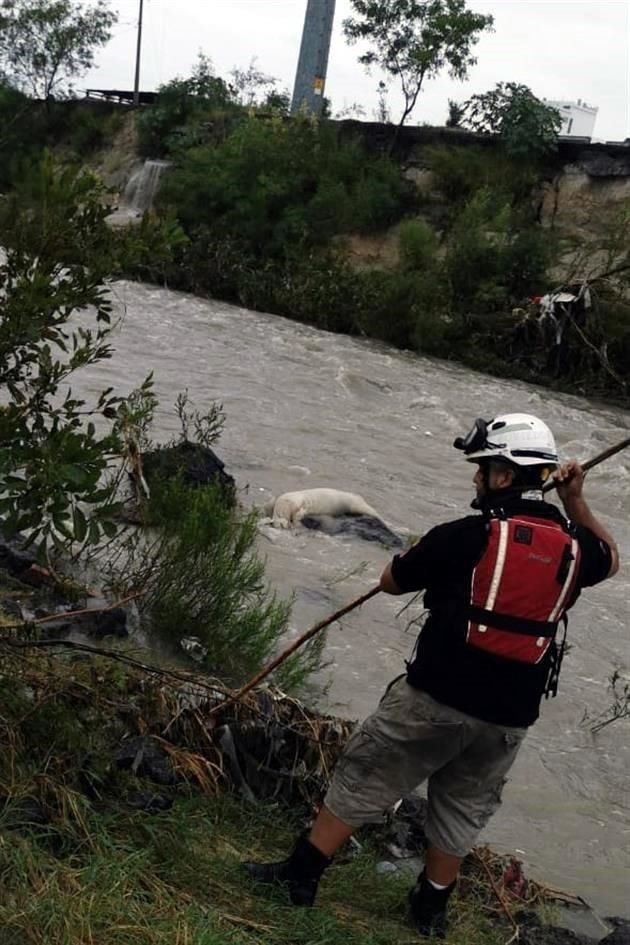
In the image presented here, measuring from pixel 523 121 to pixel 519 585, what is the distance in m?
25.5

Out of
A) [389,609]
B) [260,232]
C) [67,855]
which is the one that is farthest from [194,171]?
[67,855]

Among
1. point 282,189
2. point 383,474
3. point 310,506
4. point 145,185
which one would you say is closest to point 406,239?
point 282,189

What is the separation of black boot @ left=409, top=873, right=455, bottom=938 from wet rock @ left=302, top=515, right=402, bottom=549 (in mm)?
5582

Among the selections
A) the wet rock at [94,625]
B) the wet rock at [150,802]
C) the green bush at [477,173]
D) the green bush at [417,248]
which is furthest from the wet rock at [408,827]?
the green bush at [477,173]

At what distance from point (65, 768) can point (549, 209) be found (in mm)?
24811

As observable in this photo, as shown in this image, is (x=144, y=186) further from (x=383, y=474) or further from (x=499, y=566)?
(x=499, y=566)

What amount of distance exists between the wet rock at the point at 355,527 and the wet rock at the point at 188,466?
0.71 metres

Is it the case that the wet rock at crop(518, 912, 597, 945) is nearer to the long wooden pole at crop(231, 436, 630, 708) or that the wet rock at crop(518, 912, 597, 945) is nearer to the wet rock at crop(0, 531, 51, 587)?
the long wooden pole at crop(231, 436, 630, 708)

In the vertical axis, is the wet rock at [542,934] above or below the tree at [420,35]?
below

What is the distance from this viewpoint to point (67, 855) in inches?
136

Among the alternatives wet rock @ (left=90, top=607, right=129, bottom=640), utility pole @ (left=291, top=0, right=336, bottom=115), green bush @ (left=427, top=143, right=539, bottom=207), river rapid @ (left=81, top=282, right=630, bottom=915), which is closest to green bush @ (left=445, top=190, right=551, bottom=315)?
river rapid @ (left=81, top=282, right=630, bottom=915)

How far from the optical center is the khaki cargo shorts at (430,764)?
12.6ft

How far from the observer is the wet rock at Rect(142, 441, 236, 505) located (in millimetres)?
8586

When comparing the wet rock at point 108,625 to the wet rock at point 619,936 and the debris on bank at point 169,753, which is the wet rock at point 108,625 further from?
the wet rock at point 619,936
